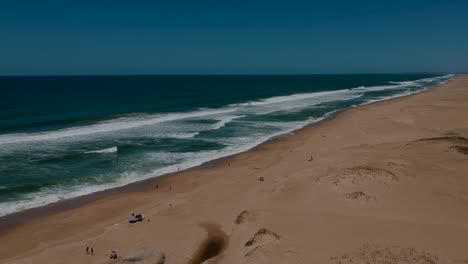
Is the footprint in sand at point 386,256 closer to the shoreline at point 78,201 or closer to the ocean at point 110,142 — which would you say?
the shoreline at point 78,201

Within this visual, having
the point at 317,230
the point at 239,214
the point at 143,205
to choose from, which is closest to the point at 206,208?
the point at 239,214

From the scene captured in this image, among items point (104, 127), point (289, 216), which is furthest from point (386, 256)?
point (104, 127)

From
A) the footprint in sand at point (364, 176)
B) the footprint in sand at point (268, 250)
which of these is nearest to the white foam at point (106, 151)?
the footprint in sand at point (364, 176)

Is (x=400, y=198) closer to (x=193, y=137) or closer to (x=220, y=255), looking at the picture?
(x=220, y=255)

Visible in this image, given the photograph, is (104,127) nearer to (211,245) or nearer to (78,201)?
(78,201)

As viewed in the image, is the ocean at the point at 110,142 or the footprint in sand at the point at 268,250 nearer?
the footprint in sand at the point at 268,250

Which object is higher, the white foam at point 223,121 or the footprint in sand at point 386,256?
the footprint in sand at point 386,256

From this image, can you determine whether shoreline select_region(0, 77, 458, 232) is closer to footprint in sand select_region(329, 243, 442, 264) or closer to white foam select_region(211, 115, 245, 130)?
footprint in sand select_region(329, 243, 442, 264)

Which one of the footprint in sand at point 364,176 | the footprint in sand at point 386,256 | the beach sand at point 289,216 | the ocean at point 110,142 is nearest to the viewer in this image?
the footprint in sand at point 386,256
